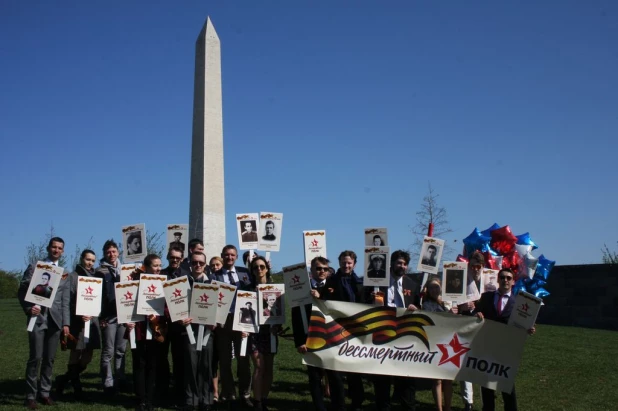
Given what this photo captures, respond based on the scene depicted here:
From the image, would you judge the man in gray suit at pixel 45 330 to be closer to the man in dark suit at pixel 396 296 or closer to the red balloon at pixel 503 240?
the man in dark suit at pixel 396 296

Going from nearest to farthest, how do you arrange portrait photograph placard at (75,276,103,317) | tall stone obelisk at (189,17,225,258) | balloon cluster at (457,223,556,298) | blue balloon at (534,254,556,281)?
portrait photograph placard at (75,276,103,317)
balloon cluster at (457,223,556,298)
blue balloon at (534,254,556,281)
tall stone obelisk at (189,17,225,258)

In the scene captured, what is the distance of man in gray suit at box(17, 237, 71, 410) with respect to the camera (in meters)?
8.38

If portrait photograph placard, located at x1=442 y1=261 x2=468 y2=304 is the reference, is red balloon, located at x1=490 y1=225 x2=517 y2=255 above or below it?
above

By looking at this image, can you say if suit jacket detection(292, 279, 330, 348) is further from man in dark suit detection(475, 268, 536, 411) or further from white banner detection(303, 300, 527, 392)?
man in dark suit detection(475, 268, 536, 411)

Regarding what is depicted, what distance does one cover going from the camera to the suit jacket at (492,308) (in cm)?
786

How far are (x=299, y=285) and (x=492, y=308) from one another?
2.35m

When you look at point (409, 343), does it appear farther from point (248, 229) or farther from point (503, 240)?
point (503, 240)

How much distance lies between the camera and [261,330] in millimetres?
8445

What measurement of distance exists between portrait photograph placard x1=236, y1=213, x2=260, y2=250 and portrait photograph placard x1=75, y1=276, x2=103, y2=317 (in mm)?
2249

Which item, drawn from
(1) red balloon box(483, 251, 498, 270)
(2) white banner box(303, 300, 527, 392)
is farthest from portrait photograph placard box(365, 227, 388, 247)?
(1) red balloon box(483, 251, 498, 270)

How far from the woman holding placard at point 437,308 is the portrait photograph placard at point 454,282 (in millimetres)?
100

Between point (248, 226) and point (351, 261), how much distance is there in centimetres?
250

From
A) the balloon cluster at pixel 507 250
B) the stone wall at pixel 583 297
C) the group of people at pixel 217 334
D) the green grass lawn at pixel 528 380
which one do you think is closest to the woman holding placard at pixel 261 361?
the group of people at pixel 217 334

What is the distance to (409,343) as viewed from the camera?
796 cm
